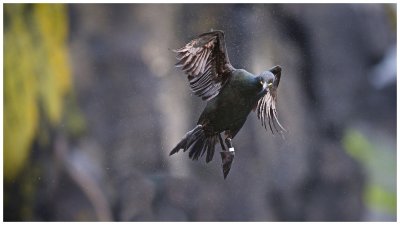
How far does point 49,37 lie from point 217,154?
0.61 metres

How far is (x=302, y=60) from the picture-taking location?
214 centimetres

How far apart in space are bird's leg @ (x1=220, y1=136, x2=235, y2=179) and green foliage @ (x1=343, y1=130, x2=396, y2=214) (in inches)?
13.6

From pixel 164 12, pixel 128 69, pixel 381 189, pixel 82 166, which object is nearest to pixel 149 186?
pixel 82 166

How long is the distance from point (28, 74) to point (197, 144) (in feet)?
1.77

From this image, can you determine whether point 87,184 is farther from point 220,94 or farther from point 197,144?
point 220,94

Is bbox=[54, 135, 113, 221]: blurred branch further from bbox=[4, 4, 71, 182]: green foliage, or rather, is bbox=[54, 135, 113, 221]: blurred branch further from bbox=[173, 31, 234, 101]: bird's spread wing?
bbox=[173, 31, 234, 101]: bird's spread wing

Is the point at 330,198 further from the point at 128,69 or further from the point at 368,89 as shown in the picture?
the point at 128,69

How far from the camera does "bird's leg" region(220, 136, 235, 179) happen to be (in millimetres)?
2100

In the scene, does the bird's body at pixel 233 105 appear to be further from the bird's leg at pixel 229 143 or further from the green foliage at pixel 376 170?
the green foliage at pixel 376 170

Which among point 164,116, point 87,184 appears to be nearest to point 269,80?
point 164,116

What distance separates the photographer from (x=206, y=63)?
1987 mm

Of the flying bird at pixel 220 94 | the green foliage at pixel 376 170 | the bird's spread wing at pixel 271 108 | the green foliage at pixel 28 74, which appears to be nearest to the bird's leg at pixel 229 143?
the flying bird at pixel 220 94

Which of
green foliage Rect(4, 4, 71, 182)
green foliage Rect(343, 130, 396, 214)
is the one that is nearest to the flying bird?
green foliage Rect(343, 130, 396, 214)

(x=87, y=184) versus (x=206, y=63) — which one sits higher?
(x=206, y=63)
